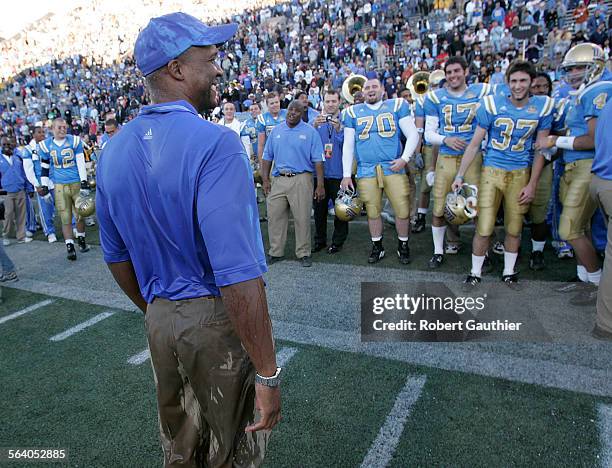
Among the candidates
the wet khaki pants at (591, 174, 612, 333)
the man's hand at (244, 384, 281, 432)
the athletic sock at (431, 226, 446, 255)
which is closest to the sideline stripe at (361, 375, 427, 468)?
Result: the man's hand at (244, 384, 281, 432)

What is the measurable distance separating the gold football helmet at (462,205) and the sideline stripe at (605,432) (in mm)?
2083

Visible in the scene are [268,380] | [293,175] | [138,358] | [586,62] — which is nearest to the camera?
[268,380]

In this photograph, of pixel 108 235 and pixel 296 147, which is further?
pixel 296 147

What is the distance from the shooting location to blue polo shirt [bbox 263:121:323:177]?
17.7ft

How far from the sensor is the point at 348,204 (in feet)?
17.3

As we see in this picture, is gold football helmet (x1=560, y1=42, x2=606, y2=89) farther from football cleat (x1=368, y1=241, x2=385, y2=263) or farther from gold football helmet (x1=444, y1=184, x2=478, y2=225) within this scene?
football cleat (x1=368, y1=241, x2=385, y2=263)

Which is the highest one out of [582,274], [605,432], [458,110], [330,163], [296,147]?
[458,110]

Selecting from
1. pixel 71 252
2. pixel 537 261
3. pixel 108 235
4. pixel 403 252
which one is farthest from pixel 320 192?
pixel 108 235

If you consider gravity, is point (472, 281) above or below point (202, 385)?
below

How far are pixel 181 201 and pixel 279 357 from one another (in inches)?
91.1

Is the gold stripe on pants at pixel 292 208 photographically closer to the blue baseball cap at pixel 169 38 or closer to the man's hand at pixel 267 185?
the man's hand at pixel 267 185

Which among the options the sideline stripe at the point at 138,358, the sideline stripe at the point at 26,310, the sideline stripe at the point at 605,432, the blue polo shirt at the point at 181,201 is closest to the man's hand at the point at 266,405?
the blue polo shirt at the point at 181,201

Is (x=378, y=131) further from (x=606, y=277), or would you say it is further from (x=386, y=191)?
(x=606, y=277)

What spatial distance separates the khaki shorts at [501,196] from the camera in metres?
4.12
